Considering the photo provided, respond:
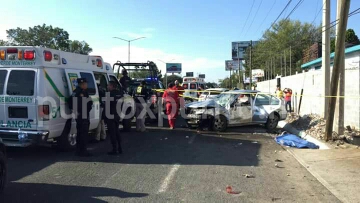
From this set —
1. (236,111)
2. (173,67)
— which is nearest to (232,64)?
(173,67)

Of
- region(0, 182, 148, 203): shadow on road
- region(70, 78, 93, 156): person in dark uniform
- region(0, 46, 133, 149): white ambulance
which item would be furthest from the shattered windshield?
region(0, 182, 148, 203): shadow on road

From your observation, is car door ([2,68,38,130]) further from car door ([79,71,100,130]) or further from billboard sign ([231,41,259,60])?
billboard sign ([231,41,259,60])

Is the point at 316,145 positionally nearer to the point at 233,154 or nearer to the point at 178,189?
the point at 233,154

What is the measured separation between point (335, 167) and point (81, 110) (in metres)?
5.90

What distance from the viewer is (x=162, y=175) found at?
7051 millimetres

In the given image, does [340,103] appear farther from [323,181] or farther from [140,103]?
[140,103]

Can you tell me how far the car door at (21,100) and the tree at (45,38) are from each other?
70.3 metres

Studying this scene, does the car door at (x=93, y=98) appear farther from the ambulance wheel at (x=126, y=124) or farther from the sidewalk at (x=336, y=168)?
the sidewalk at (x=336, y=168)

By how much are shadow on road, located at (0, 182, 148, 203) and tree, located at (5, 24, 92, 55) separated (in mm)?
73010

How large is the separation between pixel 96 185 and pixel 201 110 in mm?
8042

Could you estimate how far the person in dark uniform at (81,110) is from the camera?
8.73m

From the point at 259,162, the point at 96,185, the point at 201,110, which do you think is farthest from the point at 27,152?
the point at 201,110

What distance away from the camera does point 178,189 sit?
6148 millimetres

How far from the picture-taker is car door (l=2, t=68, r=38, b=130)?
8141 millimetres
